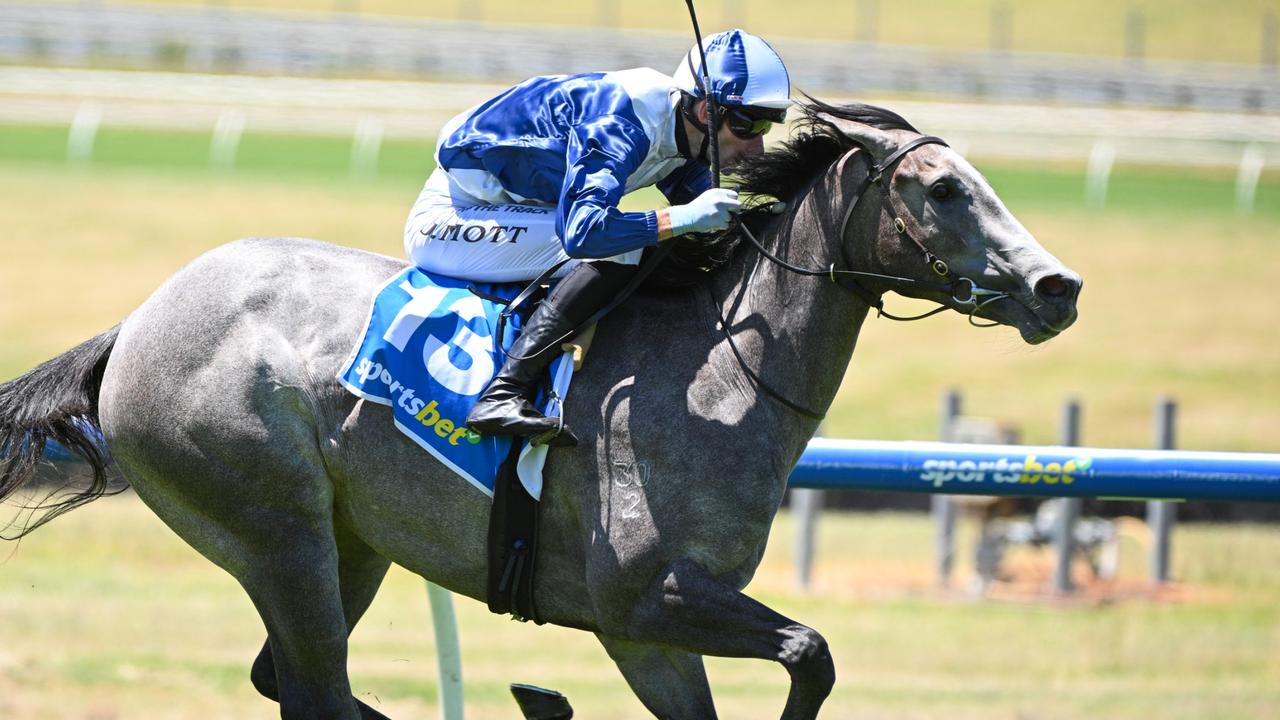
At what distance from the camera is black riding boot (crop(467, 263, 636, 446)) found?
149 inches

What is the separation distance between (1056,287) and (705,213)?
874mm

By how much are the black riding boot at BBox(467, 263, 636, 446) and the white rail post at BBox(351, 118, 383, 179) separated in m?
23.0

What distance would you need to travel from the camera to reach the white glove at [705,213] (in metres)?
3.70

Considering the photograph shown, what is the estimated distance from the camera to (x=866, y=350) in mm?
18906

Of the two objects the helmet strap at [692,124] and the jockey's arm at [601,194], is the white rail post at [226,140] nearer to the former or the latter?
the helmet strap at [692,124]

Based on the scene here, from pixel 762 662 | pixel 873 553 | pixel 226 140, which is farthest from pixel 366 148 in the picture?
pixel 762 662

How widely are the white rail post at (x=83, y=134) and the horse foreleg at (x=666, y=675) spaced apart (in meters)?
24.9

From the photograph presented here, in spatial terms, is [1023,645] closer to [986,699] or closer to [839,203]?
[986,699]

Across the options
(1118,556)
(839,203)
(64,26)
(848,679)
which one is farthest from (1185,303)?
(64,26)

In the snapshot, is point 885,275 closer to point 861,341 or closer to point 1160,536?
point 1160,536

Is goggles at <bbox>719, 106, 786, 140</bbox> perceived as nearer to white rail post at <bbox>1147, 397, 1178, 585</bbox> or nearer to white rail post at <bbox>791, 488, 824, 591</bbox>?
white rail post at <bbox>791, 488, 824, 591</bbox>

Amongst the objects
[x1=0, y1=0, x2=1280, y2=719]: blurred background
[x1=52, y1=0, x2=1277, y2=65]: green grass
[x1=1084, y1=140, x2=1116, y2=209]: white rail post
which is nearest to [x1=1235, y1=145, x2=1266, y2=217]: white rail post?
[x1=0, y1=0, x2=1280, y2=719]: blurred background

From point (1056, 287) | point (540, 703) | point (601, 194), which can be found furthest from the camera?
point (540, 703)

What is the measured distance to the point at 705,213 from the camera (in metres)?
3.70
